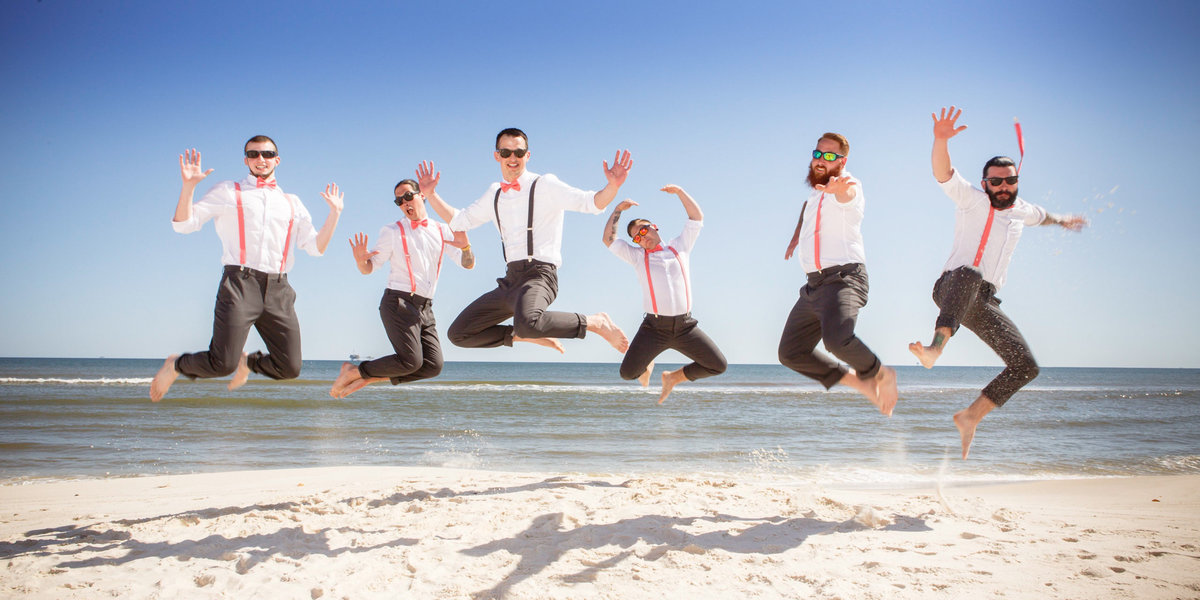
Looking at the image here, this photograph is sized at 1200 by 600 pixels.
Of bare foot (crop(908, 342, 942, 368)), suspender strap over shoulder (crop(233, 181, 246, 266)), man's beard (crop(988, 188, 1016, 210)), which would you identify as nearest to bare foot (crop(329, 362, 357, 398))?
suspender strap over shoulder (crop(233, 181, 246, 266))

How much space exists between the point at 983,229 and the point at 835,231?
1175mm

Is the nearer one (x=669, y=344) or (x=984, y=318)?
(x=984, y=318)

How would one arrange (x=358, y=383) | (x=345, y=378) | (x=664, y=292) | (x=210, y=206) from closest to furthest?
(x=210, y=206) < (x=664, y=292) < (x=358, y=383) < (x=345, y=378)

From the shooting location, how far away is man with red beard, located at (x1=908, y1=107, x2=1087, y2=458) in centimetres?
546

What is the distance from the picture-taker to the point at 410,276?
672 cm

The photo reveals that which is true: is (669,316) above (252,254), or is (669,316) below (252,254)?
below

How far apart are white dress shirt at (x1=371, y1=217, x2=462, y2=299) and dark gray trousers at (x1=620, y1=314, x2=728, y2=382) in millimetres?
2140

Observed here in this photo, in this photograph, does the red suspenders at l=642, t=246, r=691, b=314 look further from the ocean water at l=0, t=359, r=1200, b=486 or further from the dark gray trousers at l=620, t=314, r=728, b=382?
the ocean water at l=0, t=359, r=1200, b=486

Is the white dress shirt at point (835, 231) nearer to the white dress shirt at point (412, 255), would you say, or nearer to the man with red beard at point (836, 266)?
the man with red beard at point (836, 266)

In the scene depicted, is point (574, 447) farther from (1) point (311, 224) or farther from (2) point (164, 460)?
(1) point (311, 224)

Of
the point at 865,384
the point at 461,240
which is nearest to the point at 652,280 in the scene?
the point at 461,240

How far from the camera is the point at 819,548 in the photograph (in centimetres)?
544

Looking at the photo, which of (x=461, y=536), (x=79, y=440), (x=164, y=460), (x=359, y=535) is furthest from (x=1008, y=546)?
(x=79, y=440)

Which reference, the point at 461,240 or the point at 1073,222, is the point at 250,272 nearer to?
the point at 461,240
